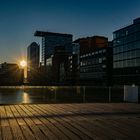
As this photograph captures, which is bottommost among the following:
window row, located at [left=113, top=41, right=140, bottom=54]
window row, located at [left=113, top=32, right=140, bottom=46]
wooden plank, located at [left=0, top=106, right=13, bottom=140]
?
wooden plank, located at [left=0, top=106, right=13, bottom=140]

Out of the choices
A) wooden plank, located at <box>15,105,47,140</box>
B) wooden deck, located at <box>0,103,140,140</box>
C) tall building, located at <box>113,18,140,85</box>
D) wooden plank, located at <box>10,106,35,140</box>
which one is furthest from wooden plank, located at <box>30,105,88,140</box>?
tall building, located at <box>113,18,140,85</box>

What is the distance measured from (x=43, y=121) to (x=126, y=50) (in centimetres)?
8866

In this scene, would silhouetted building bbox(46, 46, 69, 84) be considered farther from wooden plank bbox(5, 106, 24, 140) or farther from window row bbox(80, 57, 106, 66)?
wooden plank bbox(5, 106, 24, 140)

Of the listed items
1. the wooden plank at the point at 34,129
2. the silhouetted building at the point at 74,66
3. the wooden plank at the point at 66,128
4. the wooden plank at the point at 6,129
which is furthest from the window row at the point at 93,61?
the wooden plank at the point at 6,129

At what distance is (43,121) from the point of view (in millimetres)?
9492

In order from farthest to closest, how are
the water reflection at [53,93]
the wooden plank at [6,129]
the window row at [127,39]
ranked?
the window row at [127,39], the water reflection at [53,93], the wooden plank at [6,129]

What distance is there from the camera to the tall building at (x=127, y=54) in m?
88.1

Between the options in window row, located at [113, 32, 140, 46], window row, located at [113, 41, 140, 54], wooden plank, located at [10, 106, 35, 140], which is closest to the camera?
wooden plank, located at [10, 106, 35, 140]

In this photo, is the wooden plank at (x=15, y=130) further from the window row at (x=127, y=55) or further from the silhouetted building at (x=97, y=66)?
the silhouetted building at (x=97, y=66)

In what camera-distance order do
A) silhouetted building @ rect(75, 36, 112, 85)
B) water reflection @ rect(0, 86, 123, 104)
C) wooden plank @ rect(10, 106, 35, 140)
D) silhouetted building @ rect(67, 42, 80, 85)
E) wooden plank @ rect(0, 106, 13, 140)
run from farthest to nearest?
silhouetted building @ rect(67, 42, 80, 85) < silhouetted building @ rect(75, 36, 112, 85) < water reflection @ rect(0, 86, 123, 104) < wooden plank @ rect(10, 106, 35, 140) < wooden plank @ rect(0, 106, 13, 140)

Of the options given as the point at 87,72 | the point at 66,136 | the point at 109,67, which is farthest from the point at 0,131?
the point at 87,72

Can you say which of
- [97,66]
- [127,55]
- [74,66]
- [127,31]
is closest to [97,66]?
[97,66]

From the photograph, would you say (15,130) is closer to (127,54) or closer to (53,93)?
(53,93)

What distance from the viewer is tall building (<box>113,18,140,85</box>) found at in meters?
88.1
